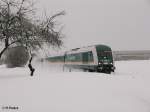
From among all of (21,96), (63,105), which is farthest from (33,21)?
(63,105)

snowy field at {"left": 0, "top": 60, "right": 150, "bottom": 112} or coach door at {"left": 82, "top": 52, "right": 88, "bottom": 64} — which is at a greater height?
coach door at {"left": 82, "top": 52, "right": 88, "bottom": 64}

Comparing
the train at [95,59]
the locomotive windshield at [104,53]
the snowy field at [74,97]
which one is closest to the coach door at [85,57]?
the train at [95,59]

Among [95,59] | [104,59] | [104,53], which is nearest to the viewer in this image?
[95,59]

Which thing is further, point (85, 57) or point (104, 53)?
point (85, 57)

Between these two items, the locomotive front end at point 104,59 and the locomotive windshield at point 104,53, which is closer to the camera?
the locomotive front end at point 104,59

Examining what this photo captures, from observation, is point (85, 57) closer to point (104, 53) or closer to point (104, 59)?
point (104, 53)

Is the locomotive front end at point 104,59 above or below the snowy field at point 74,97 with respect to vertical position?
above

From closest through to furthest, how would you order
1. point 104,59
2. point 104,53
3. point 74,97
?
point 74,97 → point 104,59 → point 104,53

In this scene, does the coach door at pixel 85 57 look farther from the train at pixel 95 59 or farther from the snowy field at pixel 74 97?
the snowy field at pixel 74 97

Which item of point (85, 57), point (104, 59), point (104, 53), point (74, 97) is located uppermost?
point (104, 53)

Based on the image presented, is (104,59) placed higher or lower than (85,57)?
lower

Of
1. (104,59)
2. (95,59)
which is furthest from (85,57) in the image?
(104,59)

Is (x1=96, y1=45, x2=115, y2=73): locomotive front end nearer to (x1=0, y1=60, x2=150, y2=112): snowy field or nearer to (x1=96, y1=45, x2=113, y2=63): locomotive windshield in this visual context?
(x1=96, y1=45, x2=113, y2=63): locomotive windshield

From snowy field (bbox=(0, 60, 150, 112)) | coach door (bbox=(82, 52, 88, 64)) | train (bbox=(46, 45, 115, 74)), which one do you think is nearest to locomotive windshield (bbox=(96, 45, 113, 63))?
train (bbox=(46, 45, 115, 74))
